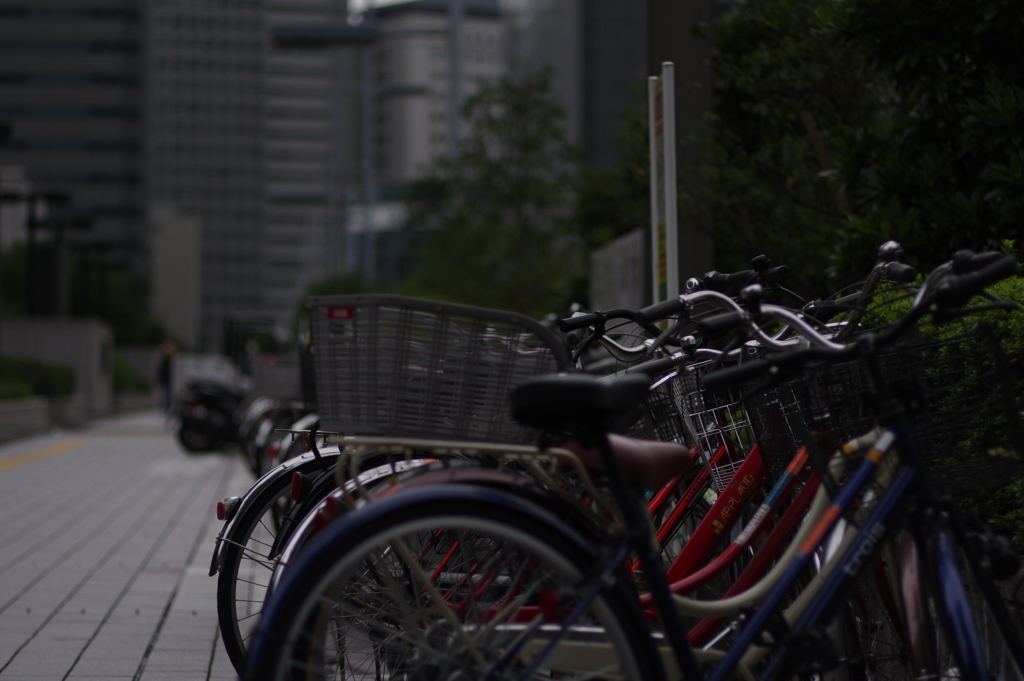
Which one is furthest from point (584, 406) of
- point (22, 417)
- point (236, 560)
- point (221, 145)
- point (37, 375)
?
point (221, 145)

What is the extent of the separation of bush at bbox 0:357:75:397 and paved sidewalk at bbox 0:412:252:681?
30.6 ft

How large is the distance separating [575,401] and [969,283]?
85 cm

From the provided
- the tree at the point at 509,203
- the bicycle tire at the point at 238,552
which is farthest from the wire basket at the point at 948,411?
the tree at the point at 509,203

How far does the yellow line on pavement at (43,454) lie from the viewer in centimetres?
1307

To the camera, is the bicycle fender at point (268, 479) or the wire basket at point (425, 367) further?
the bicycle fender at point (268, 479)

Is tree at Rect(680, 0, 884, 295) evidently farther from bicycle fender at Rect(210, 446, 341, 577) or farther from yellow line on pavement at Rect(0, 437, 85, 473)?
yellow line on pavement at Rect(0, 437, 85, 473)

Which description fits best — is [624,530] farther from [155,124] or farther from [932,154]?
[155,124]

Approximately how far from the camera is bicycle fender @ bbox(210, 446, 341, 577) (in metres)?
3.49

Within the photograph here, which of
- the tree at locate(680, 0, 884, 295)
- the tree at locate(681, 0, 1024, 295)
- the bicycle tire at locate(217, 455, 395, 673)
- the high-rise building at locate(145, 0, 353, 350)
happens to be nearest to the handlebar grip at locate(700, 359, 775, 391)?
the bicycle tire at locate(217, 455, 395, 673)

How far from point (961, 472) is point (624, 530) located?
2.92ft

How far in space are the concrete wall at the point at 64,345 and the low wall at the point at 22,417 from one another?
6.80 m

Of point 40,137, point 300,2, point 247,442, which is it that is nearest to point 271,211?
point 300,2

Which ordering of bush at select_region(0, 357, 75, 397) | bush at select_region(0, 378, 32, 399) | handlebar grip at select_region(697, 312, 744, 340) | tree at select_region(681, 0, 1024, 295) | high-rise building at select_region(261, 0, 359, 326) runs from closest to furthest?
handlebar grip at select_region(697, 312, 744, 340), tree at select_region(681, 0, 1024, 295), bush at select_region(0, 378, 32, 399), bush at select_region(0, 357, 75, 397), high-rise building at select_region(261, 0, 359, 326)

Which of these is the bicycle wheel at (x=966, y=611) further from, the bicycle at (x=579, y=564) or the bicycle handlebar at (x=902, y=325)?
the bicycle handlebar at (x=902, y=325)
